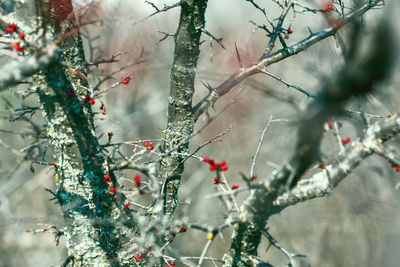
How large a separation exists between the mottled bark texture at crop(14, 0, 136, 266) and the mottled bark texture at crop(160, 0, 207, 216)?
0.60 metres

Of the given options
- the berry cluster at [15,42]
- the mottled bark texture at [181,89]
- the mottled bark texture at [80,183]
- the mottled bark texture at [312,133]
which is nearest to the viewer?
the mottled bark texture at [312,133]

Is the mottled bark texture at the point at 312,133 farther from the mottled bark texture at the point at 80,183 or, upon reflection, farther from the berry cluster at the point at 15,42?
the berry cluster at the point at 15,42

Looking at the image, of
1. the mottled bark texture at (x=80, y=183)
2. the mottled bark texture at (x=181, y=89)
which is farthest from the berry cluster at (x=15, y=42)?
the mottled bark texture at (x=181, y=89)

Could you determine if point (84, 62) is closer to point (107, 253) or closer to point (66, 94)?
point (66, 94)

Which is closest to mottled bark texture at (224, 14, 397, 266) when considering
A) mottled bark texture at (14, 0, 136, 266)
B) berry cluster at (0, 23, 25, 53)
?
mottled bark texture at (14, 0, 136, 266)

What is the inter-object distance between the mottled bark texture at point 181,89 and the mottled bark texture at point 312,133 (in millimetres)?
945

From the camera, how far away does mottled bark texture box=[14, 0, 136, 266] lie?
2275 mm

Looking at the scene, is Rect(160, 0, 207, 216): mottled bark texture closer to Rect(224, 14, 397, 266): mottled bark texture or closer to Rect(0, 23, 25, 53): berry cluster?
Rect(224, 14, 397, 266): mottled bark texture

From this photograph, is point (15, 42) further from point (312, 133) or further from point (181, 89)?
point (312, 133)

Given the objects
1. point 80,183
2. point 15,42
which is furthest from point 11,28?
point 80,183

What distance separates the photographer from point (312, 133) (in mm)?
1600

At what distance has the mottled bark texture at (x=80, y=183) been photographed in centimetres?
228

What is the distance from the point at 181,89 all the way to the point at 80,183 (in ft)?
4.18

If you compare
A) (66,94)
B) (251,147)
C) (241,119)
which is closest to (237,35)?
(241,119)
